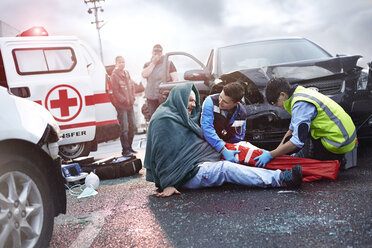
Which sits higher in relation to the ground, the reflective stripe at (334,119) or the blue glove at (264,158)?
the reflective stripe at (334,119)

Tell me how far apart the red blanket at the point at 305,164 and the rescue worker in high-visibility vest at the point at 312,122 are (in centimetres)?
8

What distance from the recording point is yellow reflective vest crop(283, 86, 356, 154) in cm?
340

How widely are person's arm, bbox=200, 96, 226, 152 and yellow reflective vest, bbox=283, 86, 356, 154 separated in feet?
2.47

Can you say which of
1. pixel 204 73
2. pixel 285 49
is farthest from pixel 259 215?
pixel 285 49

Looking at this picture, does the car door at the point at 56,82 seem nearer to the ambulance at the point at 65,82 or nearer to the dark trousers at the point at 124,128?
the ambulance at the point at 65,82

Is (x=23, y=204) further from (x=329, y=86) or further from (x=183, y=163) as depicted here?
(x=329, y=86)

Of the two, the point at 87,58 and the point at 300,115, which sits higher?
the point at 87,58

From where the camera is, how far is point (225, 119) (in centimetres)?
401

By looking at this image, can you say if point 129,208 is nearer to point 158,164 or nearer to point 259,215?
point 158,164

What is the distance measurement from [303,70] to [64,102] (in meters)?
3.42

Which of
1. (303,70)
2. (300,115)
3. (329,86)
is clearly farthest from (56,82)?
(329,86)

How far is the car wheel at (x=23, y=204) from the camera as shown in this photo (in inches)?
74.9

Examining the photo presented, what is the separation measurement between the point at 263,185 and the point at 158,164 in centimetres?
101

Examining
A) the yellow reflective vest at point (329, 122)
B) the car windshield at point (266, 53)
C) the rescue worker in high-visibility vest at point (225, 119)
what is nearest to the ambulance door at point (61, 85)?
the car windshield at point (266, 53)
